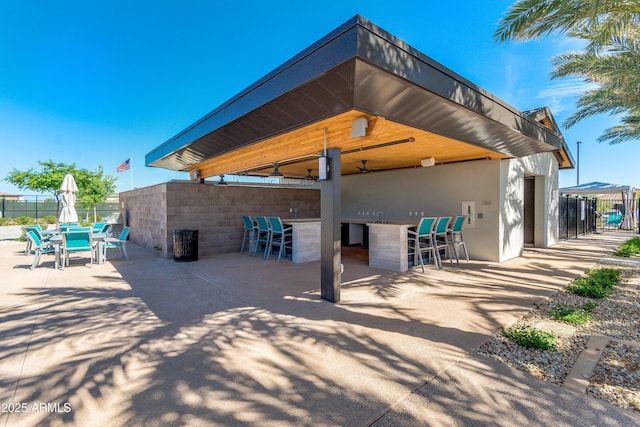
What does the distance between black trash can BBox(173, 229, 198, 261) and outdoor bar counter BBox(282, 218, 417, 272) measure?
7.33ft

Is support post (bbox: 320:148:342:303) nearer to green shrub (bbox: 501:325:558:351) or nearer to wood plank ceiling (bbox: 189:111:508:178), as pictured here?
wood plank ceiling (bbox: 189:111:508:178)

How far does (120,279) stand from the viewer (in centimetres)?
528

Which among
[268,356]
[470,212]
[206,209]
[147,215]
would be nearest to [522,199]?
[470,212]

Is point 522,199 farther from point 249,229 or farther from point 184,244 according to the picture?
point 184,244

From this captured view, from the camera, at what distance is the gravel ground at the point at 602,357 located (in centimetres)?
204

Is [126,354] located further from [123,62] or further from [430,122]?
[123,62]

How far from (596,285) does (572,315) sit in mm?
1833

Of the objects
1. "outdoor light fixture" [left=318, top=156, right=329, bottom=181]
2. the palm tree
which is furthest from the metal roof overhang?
the palm tree

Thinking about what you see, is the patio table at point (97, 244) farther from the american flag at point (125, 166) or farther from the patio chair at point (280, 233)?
the american flag at point (125, 166)

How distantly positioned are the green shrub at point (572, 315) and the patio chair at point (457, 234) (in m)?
3.02

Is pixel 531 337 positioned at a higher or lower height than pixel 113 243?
lower

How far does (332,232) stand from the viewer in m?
4.02

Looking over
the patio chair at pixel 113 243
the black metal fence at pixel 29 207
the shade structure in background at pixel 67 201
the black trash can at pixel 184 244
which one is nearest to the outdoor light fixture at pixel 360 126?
the black trash can at pixel 184 244

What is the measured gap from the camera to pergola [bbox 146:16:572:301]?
9.10ft
